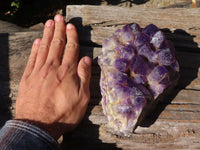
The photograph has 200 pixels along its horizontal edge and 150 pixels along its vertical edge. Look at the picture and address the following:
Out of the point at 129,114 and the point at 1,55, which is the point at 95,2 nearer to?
the point at 1,55

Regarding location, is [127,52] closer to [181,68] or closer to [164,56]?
[164,56]

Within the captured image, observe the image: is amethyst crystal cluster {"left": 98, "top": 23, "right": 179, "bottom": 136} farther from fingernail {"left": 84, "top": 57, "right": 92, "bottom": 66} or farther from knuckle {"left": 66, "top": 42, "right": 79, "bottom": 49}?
knuckle {"left": 66, "top": 42, "right": 79, "bottom": 49}

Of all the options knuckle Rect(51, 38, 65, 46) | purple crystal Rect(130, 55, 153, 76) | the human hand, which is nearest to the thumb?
the human hand

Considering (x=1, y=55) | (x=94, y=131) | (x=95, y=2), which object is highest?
(x=95, y=2)

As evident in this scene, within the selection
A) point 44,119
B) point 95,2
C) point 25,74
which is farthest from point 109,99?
point 95,2

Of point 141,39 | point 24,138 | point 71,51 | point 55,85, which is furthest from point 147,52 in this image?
point 24,138

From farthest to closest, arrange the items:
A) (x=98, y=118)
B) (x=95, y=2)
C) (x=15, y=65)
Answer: (x=95, y=2) → (x=15, y=65) → (x=98, y=118)
